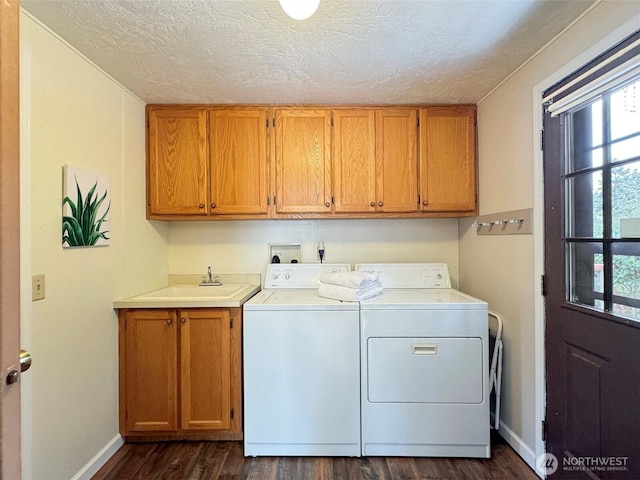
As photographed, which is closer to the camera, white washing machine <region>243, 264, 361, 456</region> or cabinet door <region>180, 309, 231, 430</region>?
white washing machine <region>243, 264, 361, 456</region>

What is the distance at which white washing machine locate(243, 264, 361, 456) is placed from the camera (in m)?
1.83

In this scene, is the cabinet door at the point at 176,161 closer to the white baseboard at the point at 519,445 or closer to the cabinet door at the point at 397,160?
the cabinet door at the point at 397,160

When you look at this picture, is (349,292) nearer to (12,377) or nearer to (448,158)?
(448,158)

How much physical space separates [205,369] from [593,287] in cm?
209

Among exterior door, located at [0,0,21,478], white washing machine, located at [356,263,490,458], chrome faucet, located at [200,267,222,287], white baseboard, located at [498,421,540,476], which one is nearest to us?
exterior door, located at [0,0,21,478]

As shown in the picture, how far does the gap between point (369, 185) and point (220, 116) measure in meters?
1.19

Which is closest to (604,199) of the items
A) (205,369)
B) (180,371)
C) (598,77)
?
(598,77)

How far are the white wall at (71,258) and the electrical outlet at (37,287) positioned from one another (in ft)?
0.09

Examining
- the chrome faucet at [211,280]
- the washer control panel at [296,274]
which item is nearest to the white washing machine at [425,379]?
the washer control panel at [296,274]

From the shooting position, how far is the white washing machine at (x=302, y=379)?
6.00ft

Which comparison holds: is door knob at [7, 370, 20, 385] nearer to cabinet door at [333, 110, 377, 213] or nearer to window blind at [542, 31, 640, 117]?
cabinet door at [333, 110, 377, 213]

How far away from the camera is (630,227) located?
1.22m

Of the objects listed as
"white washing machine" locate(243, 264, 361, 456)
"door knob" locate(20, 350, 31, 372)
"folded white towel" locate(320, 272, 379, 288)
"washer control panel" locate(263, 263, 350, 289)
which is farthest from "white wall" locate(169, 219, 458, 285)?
"door knob" locate(20, 350, 31, 372)

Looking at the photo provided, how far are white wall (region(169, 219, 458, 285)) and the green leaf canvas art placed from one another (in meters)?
0.78
